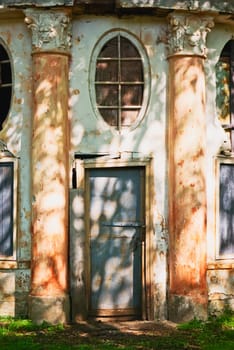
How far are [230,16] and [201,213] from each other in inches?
120

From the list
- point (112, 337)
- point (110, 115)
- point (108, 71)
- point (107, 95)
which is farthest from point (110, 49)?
point (112, 337)

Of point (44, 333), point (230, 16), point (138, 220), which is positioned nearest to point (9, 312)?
point (44, 333)

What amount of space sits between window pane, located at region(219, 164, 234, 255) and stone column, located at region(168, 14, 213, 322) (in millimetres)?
644

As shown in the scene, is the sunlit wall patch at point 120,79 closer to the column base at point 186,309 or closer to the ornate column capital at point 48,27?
the ornate column capital at point 48,27

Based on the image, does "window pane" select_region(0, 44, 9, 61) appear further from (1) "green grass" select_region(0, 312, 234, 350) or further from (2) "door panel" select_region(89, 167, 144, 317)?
(1) "green grass" select_region(0, 312, 234, 350)

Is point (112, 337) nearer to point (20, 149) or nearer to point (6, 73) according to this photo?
point (20, 149)

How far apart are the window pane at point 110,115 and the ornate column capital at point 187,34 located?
4.00 ft

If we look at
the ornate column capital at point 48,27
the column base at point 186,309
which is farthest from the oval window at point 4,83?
the column base at point 186,309

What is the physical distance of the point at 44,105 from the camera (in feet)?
36.5

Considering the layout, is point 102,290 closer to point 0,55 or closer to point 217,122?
point 217,122

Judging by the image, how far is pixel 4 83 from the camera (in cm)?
1184

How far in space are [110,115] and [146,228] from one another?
→ 1.80 m

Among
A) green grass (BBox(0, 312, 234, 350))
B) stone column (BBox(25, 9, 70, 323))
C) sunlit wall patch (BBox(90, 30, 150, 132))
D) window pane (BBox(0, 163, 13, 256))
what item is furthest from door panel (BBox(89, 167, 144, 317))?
window pane (BBox(0, 163, 13, 256))

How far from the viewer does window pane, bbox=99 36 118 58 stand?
38.0 feet
